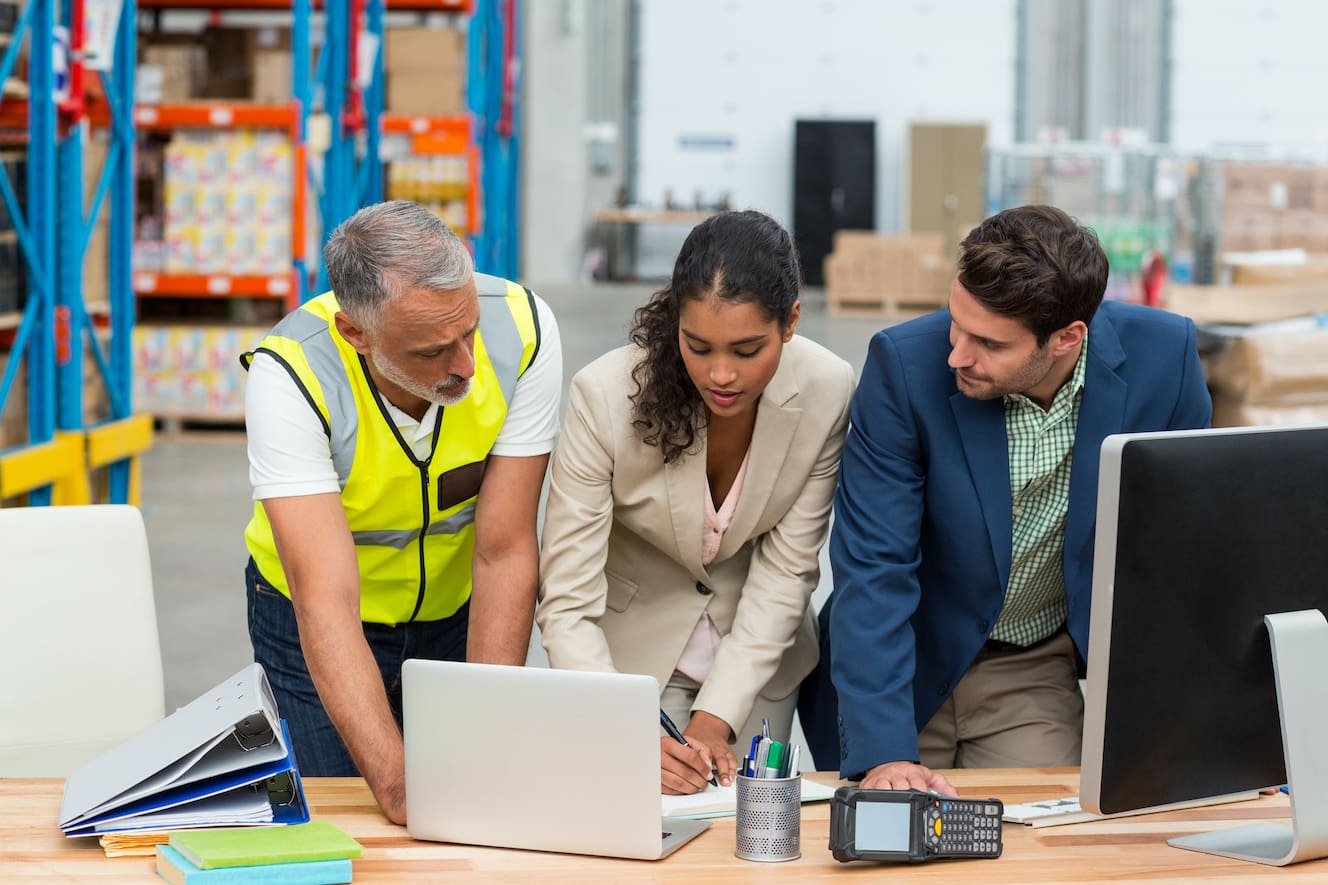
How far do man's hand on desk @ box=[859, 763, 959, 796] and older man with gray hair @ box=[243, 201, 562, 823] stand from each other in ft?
1.84

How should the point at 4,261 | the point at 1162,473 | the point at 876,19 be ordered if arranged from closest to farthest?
the point at 1162,473, the point at 4,261, the point at 876,19

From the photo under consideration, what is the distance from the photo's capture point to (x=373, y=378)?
84.9 inches

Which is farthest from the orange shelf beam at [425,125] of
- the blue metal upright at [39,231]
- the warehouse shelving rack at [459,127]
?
the blue metal upright at [39,231]

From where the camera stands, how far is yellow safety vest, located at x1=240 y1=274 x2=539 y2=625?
7.02 ft

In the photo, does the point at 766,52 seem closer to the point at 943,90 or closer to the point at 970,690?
the point at 943,90

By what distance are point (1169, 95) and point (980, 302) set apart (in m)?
16.2

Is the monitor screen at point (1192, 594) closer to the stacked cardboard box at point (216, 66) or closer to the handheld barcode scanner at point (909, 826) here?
the handheld barcode scanner at point (909, 826)

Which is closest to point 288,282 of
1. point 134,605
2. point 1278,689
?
point 134,605

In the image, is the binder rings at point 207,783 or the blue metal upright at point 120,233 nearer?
the binder rings at point 207,783

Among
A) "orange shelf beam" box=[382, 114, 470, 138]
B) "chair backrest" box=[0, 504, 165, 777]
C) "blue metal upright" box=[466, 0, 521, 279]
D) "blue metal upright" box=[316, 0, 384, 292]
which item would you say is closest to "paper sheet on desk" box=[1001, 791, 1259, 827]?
"chair backrest" box=[0, 504, 165, 777]

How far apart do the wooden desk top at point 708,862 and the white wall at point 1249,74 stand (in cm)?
1610

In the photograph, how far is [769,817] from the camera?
1.73 meters

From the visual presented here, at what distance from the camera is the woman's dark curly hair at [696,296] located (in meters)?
2.06

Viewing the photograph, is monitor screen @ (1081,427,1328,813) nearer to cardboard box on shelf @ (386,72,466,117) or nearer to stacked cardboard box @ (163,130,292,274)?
stacked cardboard box @ (163,130,292,274)
